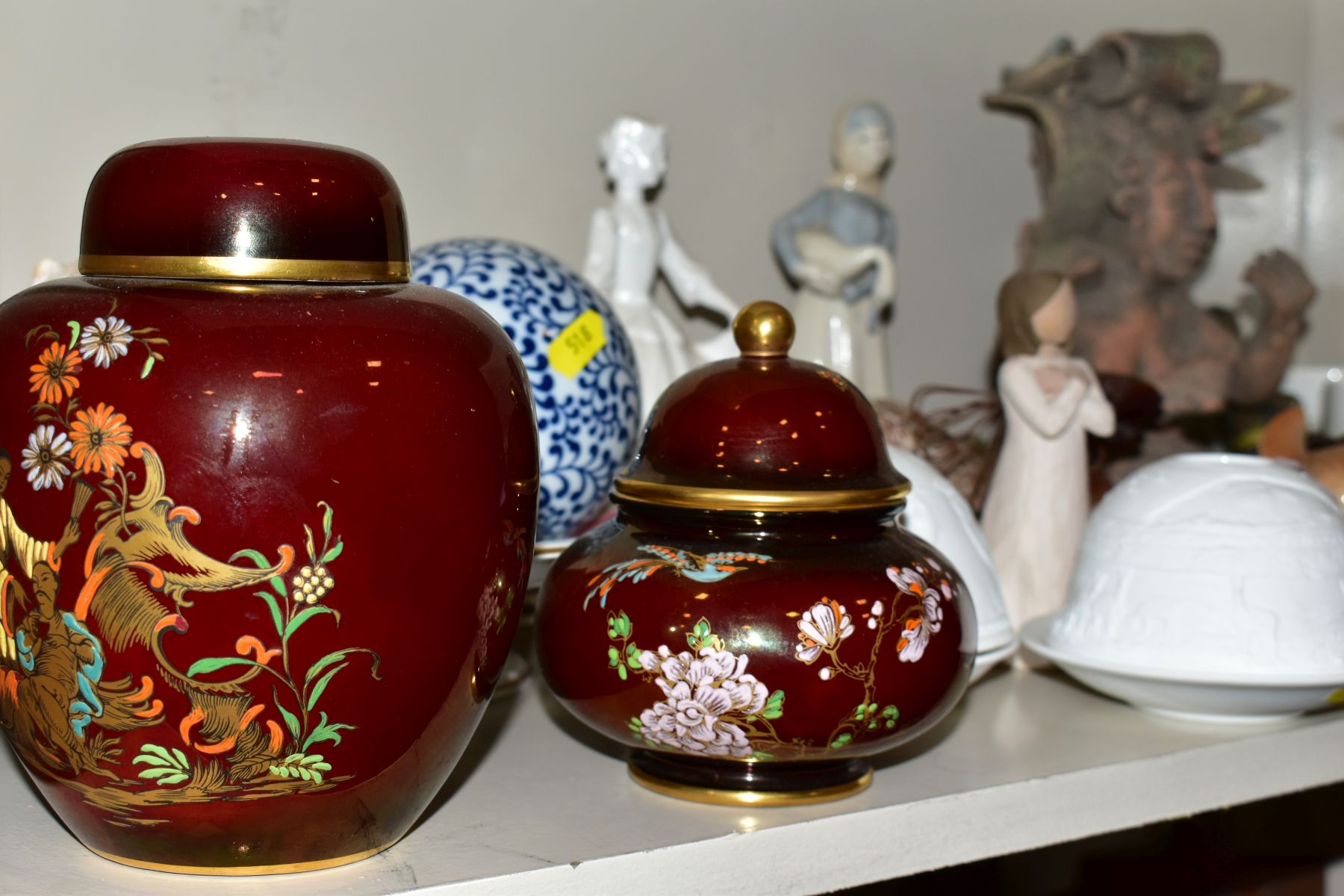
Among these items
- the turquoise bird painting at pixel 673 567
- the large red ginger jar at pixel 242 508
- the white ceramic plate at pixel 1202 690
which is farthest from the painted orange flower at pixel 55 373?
the white ceramic plate at pixel 1202 690

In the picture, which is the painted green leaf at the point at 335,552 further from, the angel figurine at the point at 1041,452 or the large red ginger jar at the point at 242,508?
the angel figurine at the point at 1041,452

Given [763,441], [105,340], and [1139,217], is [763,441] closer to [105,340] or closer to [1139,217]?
[105,340]

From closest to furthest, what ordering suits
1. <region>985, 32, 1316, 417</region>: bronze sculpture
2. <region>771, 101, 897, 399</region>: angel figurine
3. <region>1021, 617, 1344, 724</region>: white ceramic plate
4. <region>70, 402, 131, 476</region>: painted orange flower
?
<region>70, 402, 131, 476</region>: painted orange flower < <region>1021, 617, 1344, 724</region>: white ceramic plate < <region>771, 101, 897, 399</region>: angel figurine < <region>985, 32, 1316, 417</region>: bronze sculpture

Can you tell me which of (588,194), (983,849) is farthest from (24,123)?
(983,849)

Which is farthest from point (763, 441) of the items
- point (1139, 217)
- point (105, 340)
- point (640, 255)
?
point (1139, 217)

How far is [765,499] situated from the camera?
61 centimetres

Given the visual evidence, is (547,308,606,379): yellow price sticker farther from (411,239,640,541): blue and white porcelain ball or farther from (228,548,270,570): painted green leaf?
(228,548,270,570): painted green leaf

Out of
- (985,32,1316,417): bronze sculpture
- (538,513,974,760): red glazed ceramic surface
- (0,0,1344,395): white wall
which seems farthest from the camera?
(985,32,1316,417): bronze sculpture

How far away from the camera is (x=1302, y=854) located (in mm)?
1277

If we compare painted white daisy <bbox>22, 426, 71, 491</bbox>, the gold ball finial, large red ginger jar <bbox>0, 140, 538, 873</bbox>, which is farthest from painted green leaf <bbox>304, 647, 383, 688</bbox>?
the gold ball finial

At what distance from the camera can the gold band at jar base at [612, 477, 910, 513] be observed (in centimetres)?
61

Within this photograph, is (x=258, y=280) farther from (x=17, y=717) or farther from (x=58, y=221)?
(x=58, y=221)

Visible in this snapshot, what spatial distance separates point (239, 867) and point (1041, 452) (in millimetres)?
575

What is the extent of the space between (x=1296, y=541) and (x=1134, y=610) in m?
0.09
